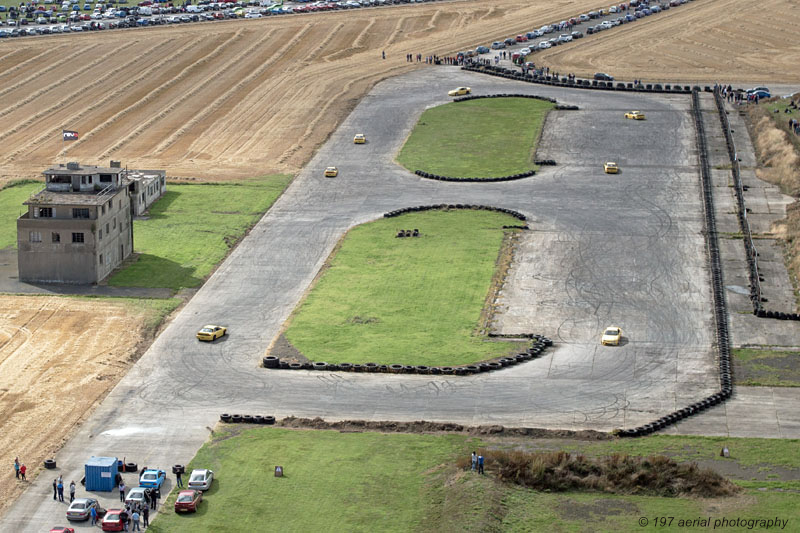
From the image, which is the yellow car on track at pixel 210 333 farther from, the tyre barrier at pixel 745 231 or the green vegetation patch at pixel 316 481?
the tyre barrier at pixel 745 231

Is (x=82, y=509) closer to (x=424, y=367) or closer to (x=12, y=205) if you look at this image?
(x=424, y=367)

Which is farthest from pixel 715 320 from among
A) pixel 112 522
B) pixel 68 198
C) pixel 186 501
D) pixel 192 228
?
pixel 68 198

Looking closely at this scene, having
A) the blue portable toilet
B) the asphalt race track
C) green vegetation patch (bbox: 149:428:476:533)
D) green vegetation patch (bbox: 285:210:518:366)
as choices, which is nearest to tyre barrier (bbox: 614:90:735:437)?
the asphalt race track

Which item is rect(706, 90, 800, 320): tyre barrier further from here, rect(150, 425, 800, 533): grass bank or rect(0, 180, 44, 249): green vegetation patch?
rect(0, 180, 44, 249): green vegetation patch

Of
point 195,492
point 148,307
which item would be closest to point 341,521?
point 195,492

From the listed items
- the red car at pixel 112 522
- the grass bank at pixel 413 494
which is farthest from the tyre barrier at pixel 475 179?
the red car at pixel 112 522

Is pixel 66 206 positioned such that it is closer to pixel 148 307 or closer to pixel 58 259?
pixel 58 259
